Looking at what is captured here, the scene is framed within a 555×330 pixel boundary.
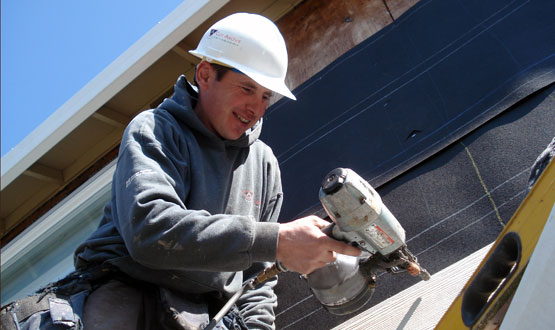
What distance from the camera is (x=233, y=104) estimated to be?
2.48 metres

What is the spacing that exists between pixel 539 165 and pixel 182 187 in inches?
51.0

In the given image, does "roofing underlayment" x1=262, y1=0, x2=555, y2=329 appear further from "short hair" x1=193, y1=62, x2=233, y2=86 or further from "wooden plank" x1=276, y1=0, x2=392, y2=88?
"short hair" x1=193, y1=62, x2=233, y2=86

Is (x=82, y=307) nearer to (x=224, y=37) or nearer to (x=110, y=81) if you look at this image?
(x=224, y=37)

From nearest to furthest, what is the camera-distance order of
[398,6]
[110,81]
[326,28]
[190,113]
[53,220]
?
[190,113] < [398,6] < [326,28] < [110,81] < [53,220]

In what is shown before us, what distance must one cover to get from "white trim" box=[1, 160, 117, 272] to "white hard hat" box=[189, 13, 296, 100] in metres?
2.29

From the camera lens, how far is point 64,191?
16.4 feet

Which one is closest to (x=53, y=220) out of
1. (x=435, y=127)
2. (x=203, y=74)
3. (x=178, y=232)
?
(x=203, y=74)

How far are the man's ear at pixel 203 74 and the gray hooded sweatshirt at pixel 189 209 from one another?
0.07m

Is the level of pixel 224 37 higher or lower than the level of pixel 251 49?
higher

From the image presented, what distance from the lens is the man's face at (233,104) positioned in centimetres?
248

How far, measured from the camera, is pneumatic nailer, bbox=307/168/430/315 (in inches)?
75.8

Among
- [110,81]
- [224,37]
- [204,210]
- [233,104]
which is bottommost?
[204,210]

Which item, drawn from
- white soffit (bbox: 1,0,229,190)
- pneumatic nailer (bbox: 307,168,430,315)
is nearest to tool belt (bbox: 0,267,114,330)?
pneumatic nailer (bbox: 307,168,430,315)

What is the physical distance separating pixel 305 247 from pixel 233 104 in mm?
844
